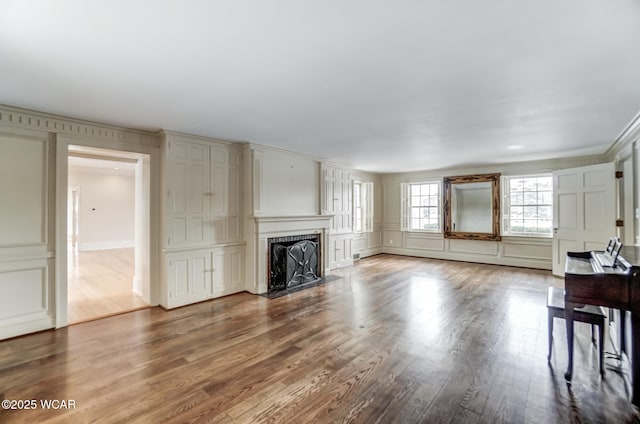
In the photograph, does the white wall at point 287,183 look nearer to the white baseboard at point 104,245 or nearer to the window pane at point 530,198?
the window pane at point 530,198

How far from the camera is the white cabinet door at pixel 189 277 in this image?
13.6 feet

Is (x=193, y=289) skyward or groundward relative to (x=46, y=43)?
groundward

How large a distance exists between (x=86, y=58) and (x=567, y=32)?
126 inches

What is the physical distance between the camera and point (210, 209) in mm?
4566

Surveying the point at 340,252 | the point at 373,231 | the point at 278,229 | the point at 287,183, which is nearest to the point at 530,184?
the point at 373,231

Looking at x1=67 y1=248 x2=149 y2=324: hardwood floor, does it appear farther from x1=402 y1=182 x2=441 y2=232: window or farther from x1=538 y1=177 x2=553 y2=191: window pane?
x1=538 y1=177 x2=553 y2=191: window pane

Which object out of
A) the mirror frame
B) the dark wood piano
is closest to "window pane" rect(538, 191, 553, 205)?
the mirror frame

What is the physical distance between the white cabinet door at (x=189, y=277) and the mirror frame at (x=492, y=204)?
603 centimetres

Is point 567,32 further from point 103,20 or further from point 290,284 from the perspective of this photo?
point 290,284

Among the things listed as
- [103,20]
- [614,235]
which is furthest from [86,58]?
[614,235]

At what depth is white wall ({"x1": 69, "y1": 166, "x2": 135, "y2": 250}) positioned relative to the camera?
949 centimetres

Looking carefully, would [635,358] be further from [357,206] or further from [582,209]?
[357,206]

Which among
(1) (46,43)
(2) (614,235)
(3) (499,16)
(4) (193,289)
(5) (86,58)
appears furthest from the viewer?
(2) (614,235)

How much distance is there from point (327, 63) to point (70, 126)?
3.27m
